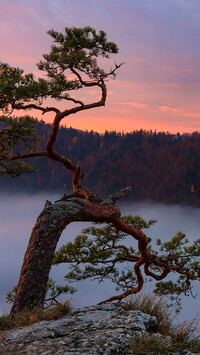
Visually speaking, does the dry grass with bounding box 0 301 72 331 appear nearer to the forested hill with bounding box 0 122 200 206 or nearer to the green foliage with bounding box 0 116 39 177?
the green foliage with bounding box 0 116 39 177

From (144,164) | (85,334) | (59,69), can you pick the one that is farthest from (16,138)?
(144,164)

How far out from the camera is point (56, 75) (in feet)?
30.2

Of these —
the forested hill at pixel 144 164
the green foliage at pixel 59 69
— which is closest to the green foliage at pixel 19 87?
the green foliage at pixel 59 69

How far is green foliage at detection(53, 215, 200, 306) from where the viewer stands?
11.1 metres

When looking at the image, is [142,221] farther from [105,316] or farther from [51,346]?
[51,346]

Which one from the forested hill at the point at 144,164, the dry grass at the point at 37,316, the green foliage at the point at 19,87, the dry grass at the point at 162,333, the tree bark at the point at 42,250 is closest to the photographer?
the dry grass at the point at 162,333

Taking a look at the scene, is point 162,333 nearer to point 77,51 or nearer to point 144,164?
point 77,51

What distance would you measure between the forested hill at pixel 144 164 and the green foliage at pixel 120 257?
97855 mm

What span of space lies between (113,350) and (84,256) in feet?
25.3

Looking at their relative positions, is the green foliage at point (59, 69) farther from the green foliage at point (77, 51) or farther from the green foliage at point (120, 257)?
the green foliage at point (120, 257)

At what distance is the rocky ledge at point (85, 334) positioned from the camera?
12.1 feet

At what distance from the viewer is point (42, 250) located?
7117 millimetres

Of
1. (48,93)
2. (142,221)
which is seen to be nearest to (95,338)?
(48,93)

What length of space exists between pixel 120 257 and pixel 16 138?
500cm
